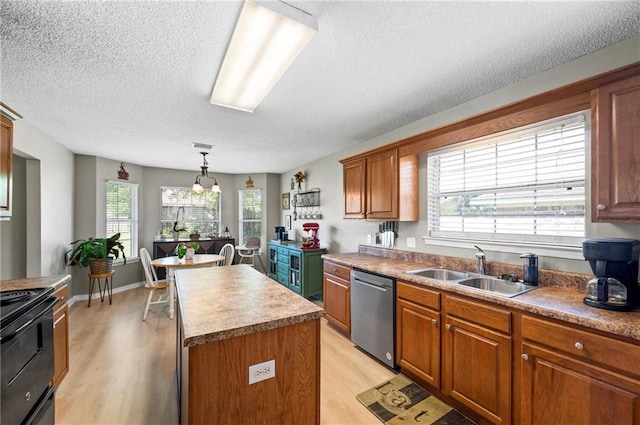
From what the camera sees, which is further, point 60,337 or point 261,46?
point 60,337

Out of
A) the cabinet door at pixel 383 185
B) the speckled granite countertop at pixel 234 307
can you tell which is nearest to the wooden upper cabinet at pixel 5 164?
the speckled granite countertop at pixel 234 307

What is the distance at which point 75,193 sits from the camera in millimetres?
4602

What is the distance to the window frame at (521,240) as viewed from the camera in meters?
1.88

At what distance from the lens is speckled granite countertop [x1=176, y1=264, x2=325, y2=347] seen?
1208mm

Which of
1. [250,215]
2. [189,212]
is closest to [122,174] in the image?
[189,212]

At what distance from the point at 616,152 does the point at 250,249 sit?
18.6ft

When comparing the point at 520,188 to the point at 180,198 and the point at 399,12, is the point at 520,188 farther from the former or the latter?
the point at 180,198

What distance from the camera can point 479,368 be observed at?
1845 mm

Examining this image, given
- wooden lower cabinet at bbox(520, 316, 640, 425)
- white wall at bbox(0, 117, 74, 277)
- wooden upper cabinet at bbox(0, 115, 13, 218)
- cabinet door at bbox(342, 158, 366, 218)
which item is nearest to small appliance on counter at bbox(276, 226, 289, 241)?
cabinet door at bbox(342, 158, 366, 218)

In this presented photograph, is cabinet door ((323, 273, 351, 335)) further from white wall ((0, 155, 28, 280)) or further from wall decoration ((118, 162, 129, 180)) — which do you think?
wall decoration ((118, 162, 129, 180))

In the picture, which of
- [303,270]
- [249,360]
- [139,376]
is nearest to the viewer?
[249,360]

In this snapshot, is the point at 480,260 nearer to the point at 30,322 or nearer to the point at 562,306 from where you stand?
the point at 562,306

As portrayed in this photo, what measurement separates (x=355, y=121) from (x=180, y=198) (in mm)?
4883

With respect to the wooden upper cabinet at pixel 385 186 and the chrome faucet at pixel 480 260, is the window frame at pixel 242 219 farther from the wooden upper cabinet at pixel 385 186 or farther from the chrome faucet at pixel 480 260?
the chrome faucet at pixel 480 260
